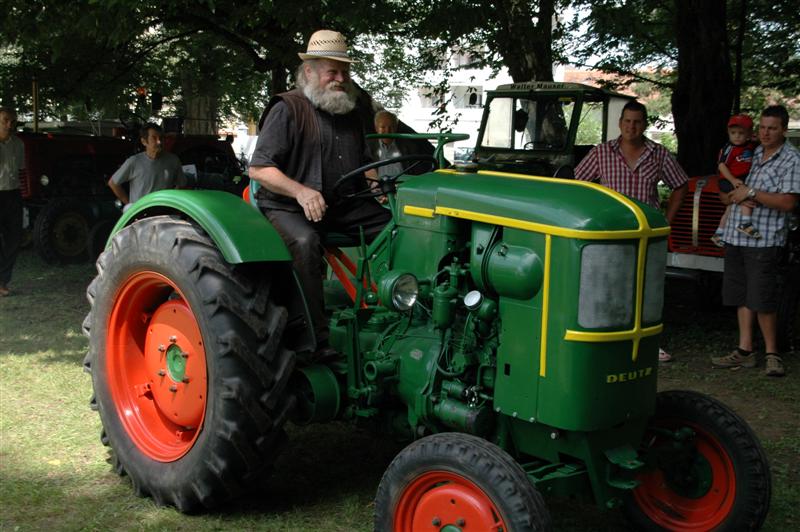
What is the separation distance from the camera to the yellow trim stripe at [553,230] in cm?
295

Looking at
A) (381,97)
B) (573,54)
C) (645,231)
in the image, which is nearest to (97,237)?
(573,54)

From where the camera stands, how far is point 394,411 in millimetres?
3678

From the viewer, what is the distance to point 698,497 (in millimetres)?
3453

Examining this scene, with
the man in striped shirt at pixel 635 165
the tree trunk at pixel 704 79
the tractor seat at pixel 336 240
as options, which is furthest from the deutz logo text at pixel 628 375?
the tree trunk at pixel 704 79

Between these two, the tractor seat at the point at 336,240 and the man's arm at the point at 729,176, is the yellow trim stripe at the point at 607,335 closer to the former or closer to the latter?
the tractor seat at the point at 336,240

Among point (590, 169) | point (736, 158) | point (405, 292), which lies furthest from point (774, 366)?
point (405, 292)

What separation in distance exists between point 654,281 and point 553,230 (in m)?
0.43

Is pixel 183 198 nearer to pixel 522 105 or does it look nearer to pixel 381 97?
pixel 522 105

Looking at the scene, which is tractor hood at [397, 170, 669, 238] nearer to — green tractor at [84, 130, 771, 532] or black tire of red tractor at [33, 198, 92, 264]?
green tractor at [84, 130, 771, 532]

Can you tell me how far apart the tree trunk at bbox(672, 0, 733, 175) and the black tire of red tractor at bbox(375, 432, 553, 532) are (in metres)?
6.84

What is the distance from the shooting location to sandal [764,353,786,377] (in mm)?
6035

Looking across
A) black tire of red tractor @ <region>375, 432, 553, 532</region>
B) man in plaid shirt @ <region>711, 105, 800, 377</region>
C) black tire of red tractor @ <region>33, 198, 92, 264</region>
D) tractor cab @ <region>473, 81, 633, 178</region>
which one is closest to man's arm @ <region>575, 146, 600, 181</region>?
man in plaid shirt @ <region>711, 105, 800, 377</region>

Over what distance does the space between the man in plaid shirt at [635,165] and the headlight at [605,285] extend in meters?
3.17

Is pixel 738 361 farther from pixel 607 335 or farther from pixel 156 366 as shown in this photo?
pixel 156 366
